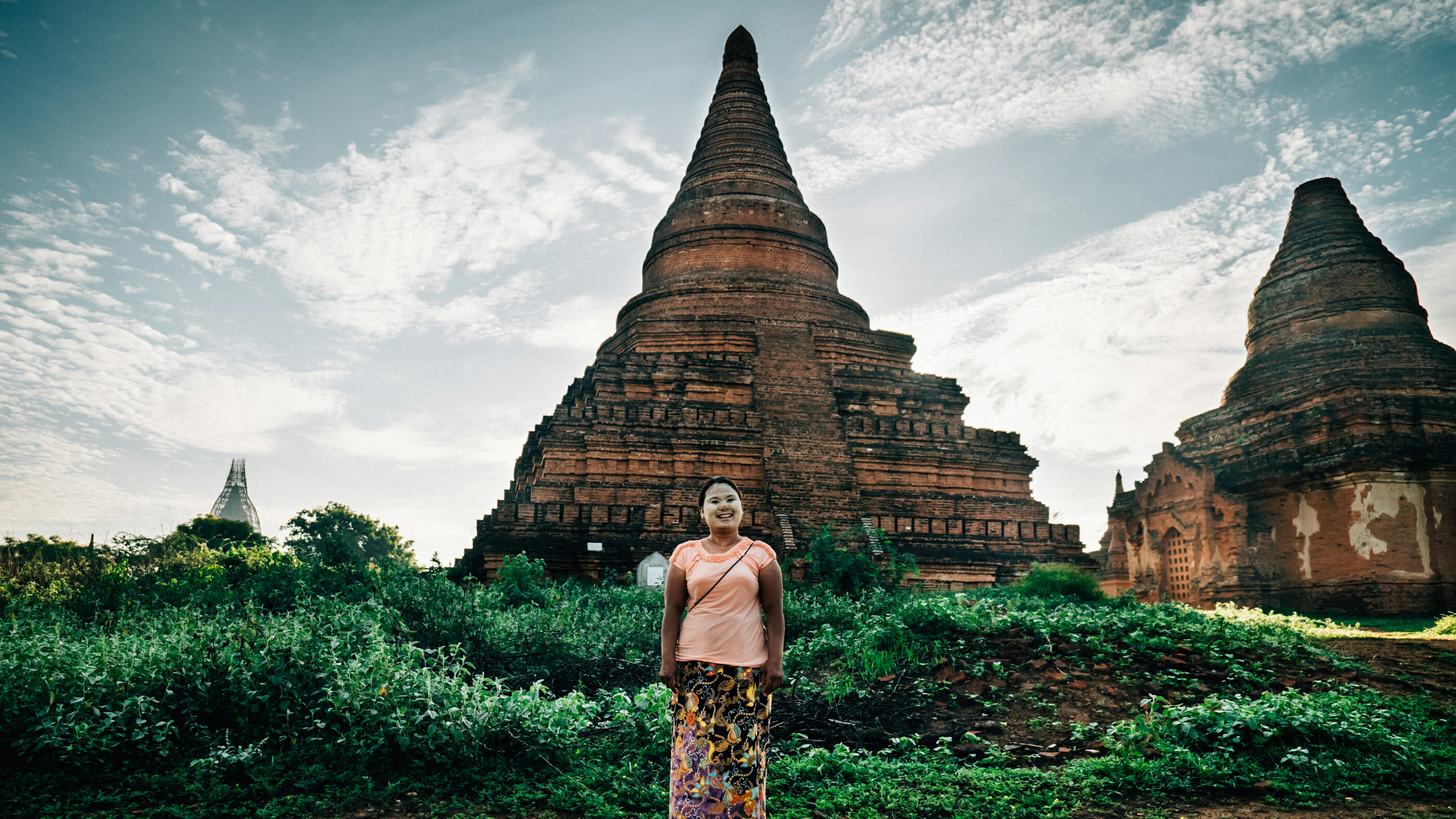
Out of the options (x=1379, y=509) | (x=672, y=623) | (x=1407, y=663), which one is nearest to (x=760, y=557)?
(x=672, y=623)

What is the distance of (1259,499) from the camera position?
770 inches

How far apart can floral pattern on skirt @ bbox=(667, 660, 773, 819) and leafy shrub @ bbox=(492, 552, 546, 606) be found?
8.24 metres

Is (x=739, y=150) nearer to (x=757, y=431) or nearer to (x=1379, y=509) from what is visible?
(x=757, y=431)

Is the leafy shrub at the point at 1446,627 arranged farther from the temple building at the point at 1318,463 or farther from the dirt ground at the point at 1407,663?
the temple building at the point at 1318,463

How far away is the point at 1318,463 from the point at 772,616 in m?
18.5

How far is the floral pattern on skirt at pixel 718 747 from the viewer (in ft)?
12.2

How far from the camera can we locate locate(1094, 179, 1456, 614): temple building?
1700 centimetres

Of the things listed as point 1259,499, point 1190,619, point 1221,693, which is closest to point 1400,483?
point 1259,499

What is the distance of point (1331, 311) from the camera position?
21438mm

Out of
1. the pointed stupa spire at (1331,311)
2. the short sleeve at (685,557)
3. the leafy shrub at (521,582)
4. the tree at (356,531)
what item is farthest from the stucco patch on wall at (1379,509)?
the tree at (356,531)

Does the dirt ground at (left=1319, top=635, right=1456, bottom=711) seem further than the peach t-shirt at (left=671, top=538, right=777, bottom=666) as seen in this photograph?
Yes

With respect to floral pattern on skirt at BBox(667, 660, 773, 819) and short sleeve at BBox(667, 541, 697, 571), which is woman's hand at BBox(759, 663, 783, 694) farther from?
short sleeve at BBox(667, 541, 697, 571)

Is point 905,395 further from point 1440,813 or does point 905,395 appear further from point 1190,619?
point 1440,813

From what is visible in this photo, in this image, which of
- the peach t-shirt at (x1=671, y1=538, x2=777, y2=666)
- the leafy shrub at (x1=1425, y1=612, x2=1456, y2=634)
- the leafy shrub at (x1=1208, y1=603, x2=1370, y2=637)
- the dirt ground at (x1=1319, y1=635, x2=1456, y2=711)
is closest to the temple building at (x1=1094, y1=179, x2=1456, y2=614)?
the leafy shrub at (x1=1425, y1=612, x2=1456, y2=634)
